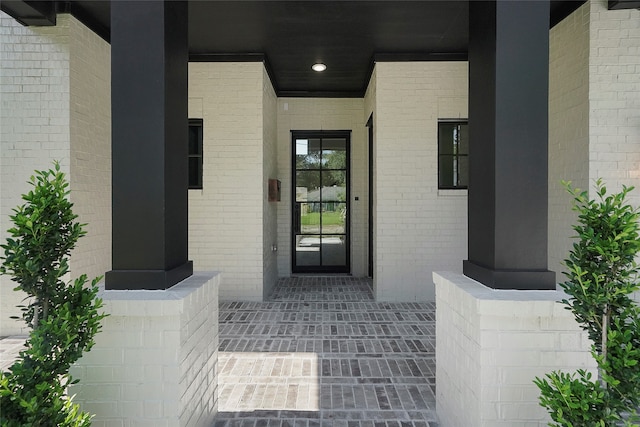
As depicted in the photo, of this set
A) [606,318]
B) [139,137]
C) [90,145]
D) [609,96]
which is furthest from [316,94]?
[606,318]

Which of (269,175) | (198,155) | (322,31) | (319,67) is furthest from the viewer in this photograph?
(269,175)

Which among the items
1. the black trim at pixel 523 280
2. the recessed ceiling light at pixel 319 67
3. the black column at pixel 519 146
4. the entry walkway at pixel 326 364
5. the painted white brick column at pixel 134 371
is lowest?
the entry walkway at pixel 326 364

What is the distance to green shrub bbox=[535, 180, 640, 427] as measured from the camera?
4.55 feet

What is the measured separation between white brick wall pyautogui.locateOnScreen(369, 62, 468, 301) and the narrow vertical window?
103 inches

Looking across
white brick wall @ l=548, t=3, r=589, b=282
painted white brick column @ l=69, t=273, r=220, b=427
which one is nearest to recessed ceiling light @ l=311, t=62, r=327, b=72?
white brick wall @ l=548, t=3, r=589, b=282

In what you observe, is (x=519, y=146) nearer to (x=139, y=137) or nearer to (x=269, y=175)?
(x=139, y=137)

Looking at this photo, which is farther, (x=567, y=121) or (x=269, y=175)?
(x=269, y=175)

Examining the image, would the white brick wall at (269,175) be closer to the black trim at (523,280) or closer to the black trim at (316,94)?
the black trim at (316,94)

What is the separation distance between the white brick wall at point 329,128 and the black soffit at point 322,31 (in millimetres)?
936

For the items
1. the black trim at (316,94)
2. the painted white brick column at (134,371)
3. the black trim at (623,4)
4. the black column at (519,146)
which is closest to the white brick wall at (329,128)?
the black trim at (316,94)

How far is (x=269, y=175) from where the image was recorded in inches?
258

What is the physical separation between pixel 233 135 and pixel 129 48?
3797 millimetres

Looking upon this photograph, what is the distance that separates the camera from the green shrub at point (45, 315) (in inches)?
55.2

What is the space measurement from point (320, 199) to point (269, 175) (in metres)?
1.51
